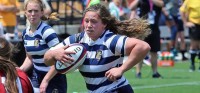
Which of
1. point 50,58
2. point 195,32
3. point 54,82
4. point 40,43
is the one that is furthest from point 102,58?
point 195,32

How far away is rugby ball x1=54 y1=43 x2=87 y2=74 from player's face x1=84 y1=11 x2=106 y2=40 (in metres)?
0.17

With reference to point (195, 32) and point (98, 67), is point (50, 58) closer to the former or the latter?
point (98, 67)

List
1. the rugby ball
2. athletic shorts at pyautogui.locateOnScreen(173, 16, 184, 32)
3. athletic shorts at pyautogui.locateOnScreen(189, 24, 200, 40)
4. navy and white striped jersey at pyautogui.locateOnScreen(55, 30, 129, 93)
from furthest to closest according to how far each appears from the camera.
→ athletic shorts at pyautogui.locateOnScreen(173, 16, 184, 32), athletic shorts at pyautogui.locateOnScreen(189, 24, 200, 40), navy and white striped jersey at pyautogui.locateOnScreen(55, 30, 129, 93), the rugby ball

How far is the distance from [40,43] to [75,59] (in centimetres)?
210

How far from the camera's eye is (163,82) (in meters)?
13.0

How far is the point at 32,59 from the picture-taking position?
27.8 ft

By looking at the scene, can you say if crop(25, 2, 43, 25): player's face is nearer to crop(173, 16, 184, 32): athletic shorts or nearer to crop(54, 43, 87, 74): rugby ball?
crop(54, 43, 87, 74): rugby ball

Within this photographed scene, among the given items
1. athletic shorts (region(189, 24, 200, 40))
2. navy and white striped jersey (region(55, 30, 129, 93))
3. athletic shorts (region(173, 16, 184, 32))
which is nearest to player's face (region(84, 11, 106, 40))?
navy and white striped jersey (region(55, 30, 129, 93))

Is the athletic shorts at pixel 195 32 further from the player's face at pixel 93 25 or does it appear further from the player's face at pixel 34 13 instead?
the player's face at pixel 93 25

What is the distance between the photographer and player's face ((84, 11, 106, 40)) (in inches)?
255

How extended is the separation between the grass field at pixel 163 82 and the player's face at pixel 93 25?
498cm

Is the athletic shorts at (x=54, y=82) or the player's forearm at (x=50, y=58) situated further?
the athletic shorts at (x=54, y=82)

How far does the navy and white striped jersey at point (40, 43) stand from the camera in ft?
27.2

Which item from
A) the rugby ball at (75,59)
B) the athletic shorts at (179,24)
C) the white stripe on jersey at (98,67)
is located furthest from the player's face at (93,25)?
the athletic shorts at (179,24)
